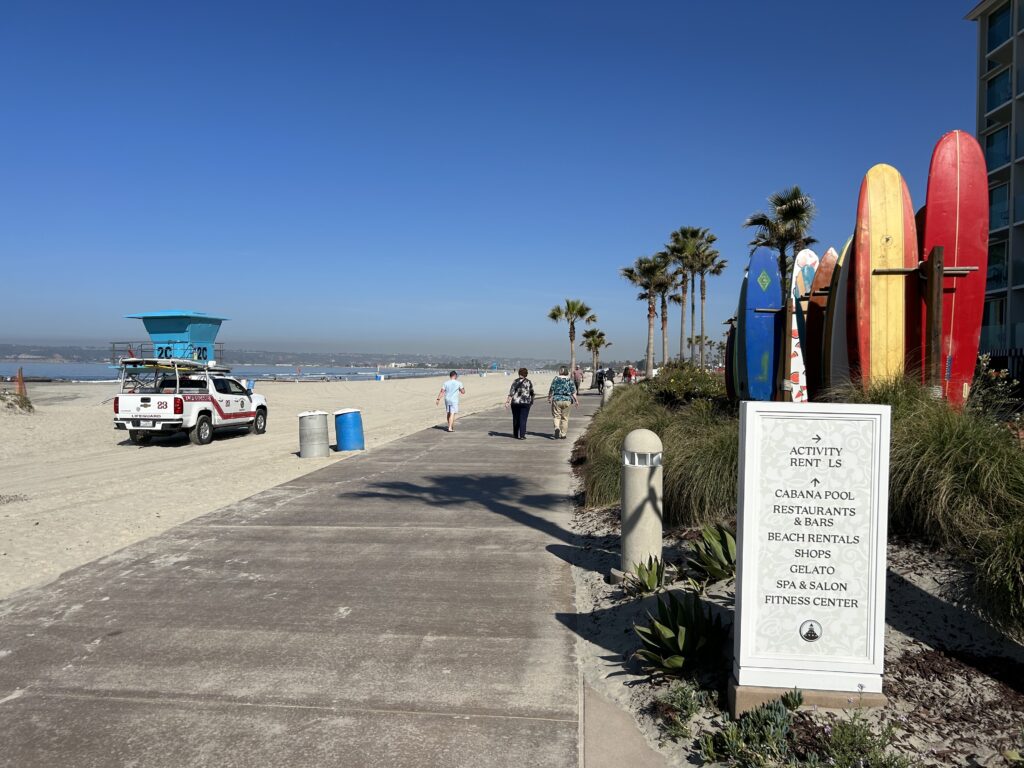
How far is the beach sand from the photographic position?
7.41 metres

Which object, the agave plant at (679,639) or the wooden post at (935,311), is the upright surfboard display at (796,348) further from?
the agave plant at (679,639)

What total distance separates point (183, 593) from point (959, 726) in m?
5.36

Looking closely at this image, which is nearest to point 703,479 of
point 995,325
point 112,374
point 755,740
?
point 755,740

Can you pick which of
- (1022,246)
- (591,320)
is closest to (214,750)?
(1022,246)

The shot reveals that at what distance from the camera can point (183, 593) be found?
5820 mm

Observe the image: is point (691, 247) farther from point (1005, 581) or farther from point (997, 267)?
point (1005, 581)

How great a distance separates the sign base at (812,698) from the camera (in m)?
3.56

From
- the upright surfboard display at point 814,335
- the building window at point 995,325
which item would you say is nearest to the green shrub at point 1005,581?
the upright surfboard display at point 814,335

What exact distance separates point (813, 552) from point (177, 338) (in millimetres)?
20027

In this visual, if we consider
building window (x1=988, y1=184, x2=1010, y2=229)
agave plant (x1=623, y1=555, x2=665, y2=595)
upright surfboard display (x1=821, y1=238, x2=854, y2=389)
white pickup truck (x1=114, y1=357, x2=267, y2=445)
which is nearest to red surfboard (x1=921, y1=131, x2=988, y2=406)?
upright surfboard display (x1=821, y1=238, x2=854, y2=389)

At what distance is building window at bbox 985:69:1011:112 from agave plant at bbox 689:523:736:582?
3861 centimetres

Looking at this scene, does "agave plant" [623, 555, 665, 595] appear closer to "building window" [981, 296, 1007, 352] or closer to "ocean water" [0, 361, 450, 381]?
"building window" [981, 296, 1007, 352]

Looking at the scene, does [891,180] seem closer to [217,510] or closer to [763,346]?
[763,346]

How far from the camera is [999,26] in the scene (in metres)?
34.6
